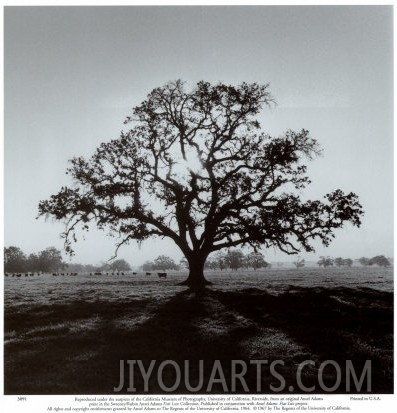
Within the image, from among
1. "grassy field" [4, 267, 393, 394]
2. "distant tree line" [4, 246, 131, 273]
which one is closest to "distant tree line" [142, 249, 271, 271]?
"distant tree line" [4, 246, 131, 273]

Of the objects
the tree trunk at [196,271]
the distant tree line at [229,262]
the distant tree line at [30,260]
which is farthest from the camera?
the distant tree line at [30,260]

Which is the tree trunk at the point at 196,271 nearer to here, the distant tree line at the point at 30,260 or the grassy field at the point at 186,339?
the grassy field at the point at 186,339

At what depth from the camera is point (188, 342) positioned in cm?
767

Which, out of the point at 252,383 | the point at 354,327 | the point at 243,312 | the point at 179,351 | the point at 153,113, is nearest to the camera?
the point at 252,383

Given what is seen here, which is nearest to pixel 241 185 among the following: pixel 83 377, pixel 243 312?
pixel 243 312

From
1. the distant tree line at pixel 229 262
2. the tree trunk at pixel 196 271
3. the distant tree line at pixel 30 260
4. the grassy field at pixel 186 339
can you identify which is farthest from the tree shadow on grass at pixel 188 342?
the distant tree line at pixel 30 260

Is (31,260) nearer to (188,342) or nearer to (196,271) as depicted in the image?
(196,271)

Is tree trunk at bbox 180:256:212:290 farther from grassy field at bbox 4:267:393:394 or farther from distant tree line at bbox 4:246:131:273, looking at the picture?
distant tree line at bbox 4:246:131:273

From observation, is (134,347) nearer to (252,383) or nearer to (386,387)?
(252,383)

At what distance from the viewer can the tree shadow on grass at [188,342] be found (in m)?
6.29

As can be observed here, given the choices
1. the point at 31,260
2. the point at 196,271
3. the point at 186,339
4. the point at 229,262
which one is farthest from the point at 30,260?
the point at 186,339

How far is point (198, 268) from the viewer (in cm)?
1958

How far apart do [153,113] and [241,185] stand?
5549mm

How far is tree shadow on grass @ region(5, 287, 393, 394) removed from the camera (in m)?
6.29
